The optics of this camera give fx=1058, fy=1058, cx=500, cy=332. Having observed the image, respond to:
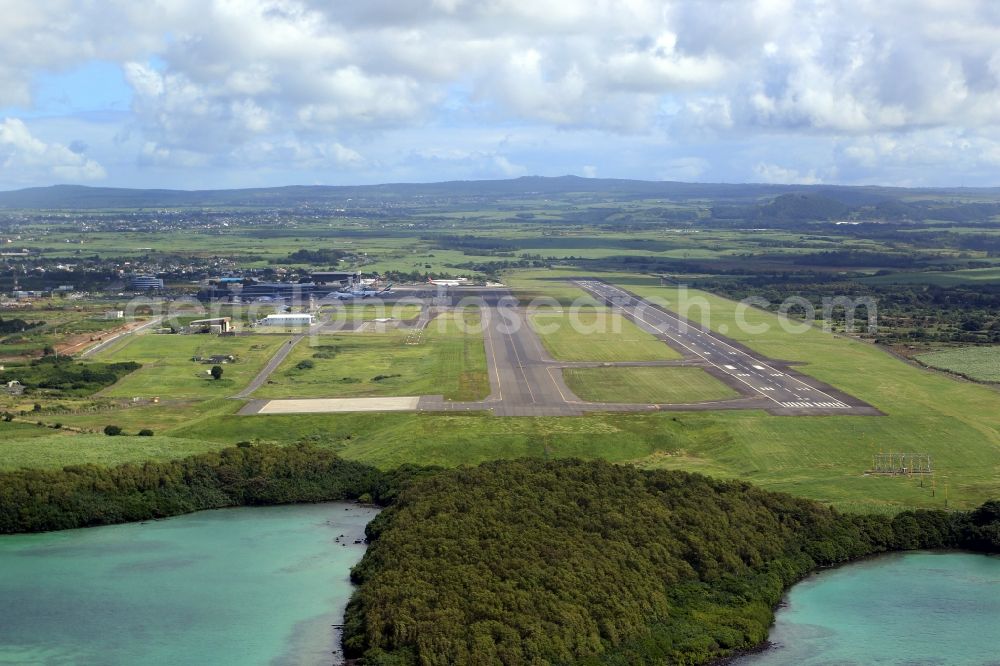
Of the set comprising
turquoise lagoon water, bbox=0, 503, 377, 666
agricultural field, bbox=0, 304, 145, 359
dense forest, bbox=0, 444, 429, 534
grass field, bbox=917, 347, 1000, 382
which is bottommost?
turquoise lagoon water, bbox=0, 503, 377, 666

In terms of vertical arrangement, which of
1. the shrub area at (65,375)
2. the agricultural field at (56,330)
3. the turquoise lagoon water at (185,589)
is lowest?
the turquoise lagoon water at (185,589)

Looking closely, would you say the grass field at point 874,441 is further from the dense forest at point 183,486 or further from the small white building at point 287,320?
the small white building at point 287,320

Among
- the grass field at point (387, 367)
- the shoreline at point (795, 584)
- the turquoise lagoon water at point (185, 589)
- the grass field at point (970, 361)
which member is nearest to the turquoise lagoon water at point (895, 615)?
the shoreline at point (795, 584)

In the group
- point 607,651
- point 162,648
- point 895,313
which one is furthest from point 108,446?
point 895,313

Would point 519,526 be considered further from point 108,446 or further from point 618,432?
point 108,446

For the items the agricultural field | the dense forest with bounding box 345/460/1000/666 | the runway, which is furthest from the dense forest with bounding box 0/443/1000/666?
the agricultural field

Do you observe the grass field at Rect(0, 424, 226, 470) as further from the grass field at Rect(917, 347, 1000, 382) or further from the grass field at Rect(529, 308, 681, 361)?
the grass field at Rect(917, 347, 1000, 382)

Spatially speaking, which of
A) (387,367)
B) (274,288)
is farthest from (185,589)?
(274,288)
